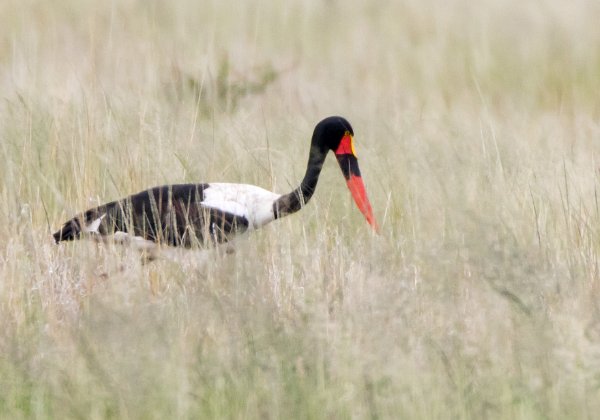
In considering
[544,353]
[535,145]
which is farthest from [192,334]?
[535,145]

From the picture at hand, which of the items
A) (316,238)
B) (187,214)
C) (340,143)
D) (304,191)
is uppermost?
(340,143)

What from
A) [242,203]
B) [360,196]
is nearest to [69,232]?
[242,203]

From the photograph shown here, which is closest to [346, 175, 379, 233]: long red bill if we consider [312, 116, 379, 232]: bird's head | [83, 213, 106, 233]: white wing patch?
[312, 116, 379, 232]: bird's head

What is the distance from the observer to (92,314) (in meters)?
3.39

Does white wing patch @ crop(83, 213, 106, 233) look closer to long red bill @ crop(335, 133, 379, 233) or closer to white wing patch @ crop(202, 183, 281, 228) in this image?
white wing patch @ crop(202, 183, 281, 228)

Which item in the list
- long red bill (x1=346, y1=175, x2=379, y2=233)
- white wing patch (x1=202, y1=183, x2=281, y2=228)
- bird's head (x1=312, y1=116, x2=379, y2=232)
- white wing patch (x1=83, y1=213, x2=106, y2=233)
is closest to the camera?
white wing patch (x1=83, y1=213, x2=106, y2=233)

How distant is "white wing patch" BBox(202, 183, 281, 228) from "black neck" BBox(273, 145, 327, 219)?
34mm

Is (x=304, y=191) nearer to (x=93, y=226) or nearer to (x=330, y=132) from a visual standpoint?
(x=330, y=132)

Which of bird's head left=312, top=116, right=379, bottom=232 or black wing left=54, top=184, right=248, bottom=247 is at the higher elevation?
bird's head left=312, top=116, right=379, bottom=232

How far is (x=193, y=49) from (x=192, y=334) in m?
5.85

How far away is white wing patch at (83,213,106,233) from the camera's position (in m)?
4.81

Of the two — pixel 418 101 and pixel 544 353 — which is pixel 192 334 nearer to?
pixel 544 353

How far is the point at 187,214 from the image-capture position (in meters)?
4.85

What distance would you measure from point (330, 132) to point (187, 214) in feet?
2.82
